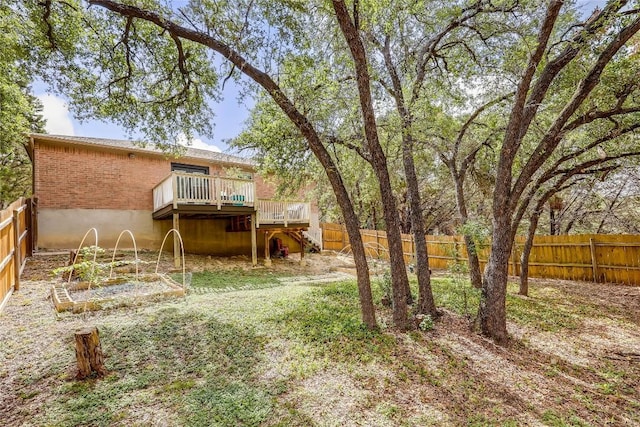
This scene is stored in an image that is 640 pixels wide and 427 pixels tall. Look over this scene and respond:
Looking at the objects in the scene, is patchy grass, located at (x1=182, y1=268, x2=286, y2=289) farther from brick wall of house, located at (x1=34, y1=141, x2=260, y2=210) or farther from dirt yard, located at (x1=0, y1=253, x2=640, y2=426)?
brick wall of house, located at (x1=34, y1=141, x2=260, y2=210)

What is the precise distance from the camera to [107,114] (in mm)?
5980

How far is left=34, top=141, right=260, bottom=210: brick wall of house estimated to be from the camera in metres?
9.80

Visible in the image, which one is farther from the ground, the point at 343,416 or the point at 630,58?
the point at 630,58

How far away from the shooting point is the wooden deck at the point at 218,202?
31.3ft

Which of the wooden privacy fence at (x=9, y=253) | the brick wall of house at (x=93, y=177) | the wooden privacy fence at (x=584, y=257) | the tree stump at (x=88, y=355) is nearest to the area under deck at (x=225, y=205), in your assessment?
the brick wall of house at (x=93, y=177)

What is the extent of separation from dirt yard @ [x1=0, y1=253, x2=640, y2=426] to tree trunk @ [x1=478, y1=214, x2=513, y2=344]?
251 mm

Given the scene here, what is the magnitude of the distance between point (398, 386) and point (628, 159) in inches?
305

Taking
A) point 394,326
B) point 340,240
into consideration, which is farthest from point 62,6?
point 340,240

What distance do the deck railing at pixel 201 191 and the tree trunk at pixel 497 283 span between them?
7.28m

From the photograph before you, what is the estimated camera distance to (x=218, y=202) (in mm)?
10055

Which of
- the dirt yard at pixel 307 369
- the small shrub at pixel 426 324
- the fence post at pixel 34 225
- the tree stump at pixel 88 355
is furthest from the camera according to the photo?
the fence post at pixel 34 225

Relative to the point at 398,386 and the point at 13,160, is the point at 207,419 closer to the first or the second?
the point at 398,386

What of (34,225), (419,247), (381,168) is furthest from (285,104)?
(34,225)

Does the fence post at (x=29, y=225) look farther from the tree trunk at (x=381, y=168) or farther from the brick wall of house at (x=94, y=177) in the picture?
the tree trunk at (x=381, y=168)
